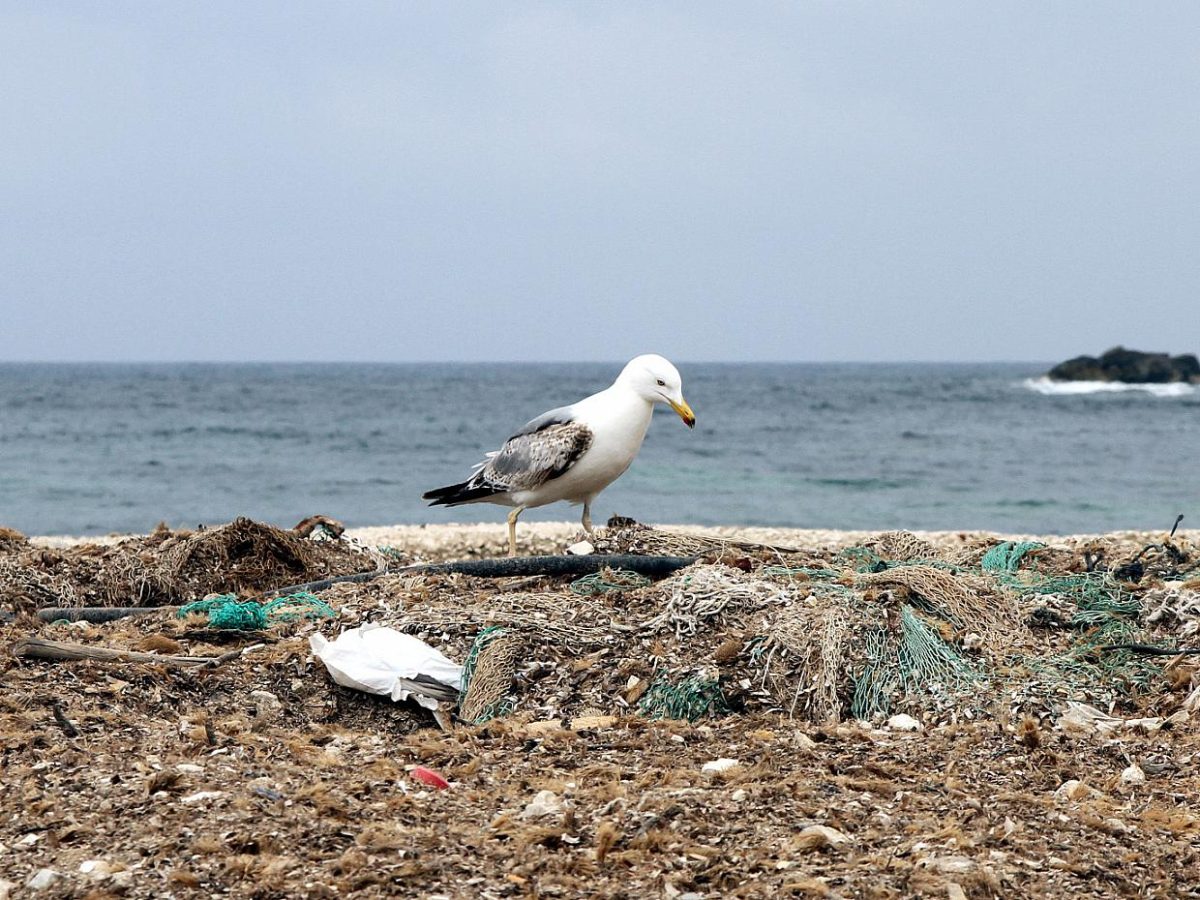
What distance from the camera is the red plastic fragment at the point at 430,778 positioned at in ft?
12.8

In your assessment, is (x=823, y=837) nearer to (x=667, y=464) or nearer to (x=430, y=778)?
(x=430, y=778)

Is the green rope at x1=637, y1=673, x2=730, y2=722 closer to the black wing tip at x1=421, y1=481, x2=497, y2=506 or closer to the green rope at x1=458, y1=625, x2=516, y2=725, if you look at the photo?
the green rope at x1=458, y1=625, x2=516, y2=725

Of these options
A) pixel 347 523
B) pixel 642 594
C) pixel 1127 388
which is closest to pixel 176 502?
pixel 347 523

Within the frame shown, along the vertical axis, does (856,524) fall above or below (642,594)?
below

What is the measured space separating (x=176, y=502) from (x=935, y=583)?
18636 mm

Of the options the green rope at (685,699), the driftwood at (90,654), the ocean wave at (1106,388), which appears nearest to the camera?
the green rope at (685,699)

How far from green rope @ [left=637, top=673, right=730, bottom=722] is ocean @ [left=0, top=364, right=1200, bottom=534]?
45.2ft

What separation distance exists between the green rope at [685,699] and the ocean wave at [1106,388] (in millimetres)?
62763

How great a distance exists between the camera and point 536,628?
5.52 metres

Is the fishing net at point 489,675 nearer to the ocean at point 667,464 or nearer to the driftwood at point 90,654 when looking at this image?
the driftwood at point 90,654

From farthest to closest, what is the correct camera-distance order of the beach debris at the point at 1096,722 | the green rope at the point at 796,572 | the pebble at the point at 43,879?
the green rope at the point at 796,572, the beach debris at the point at 1096,722, the pebble at the point at 43,879

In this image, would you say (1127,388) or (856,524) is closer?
(856,524)

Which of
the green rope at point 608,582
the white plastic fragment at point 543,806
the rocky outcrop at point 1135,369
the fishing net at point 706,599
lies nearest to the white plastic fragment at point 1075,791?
the white plastic fragment at point 543,806

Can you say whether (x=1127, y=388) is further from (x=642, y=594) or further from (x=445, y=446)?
(x=642, y=594)
